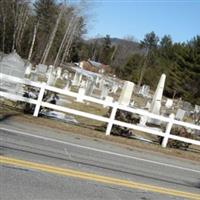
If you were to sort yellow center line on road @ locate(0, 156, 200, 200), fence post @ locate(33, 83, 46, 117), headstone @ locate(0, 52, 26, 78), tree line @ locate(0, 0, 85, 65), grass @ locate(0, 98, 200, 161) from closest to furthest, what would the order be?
yellow center line on road @ locate(0, 156, 200, 200) → grass @ locate(0, 98, 200, 161) → fence post @ locate(33, 83, 46, 117) → headstone @ locate(0, 52, 26, 78) → tree line @ locate(0, 0, 85, 65)

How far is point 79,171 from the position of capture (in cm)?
909

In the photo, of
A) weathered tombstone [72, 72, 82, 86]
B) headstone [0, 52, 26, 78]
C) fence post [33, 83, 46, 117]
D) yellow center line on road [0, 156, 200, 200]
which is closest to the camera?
yellow center line on road [0, 156, 200, 200]

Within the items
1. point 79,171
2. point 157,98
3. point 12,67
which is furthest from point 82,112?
point 157,98

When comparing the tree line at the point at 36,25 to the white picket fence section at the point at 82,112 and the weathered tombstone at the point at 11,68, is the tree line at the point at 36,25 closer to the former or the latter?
the weathered tombstone at the point at 11,68

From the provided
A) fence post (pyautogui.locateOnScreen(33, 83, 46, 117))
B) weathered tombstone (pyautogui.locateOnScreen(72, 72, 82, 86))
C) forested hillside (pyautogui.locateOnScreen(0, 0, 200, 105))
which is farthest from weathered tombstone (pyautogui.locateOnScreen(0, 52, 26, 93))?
forested hillside (pyautogui.locateOnScreen(0, 0, 200, 105))

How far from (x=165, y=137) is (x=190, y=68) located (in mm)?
69811

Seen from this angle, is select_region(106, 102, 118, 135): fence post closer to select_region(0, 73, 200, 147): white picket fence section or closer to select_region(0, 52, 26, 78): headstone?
select_region(0, 73, 200, 147): white picket fence section

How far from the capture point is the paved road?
7.48m

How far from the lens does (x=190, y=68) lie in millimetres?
85750

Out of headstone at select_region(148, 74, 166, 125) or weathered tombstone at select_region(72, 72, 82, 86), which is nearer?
headstone at select_region(148, 74, 166, 125)

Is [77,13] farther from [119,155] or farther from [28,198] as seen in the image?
[28,198]

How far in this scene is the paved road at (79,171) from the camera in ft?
24.6

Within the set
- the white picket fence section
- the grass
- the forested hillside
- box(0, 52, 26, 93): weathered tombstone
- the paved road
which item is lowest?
the paved road

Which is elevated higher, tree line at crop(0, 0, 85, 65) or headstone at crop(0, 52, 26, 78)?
tree line at crop(0, 0, 85, 65)
